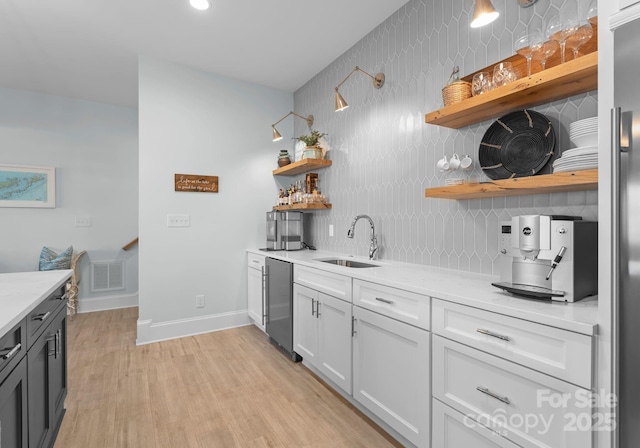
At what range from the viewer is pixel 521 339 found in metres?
1.13

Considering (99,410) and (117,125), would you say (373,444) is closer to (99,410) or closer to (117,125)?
(99,410)

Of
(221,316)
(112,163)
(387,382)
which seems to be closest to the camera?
(387,382)

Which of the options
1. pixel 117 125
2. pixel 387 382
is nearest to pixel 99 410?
pixel 387 382

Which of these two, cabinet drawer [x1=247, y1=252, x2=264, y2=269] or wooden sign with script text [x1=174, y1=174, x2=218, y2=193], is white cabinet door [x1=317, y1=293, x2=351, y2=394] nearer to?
cabinet drawer [x1=247, y1=252, x2=264, y2=269]

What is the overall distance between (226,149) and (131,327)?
2.26 m

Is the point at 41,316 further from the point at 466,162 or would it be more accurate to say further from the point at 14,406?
the point at 466,162

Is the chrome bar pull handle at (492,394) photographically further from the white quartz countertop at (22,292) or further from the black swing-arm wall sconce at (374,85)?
the black swing-arm wall sconce at (374,85)

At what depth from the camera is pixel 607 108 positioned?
3.05 feet

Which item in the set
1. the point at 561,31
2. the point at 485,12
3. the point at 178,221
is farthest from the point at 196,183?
the point at 561,31

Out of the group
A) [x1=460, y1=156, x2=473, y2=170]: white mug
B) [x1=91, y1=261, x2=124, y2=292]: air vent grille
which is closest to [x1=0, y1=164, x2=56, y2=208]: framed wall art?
[x1=91, y1=261, x2=124, y2=292]: air vent grille

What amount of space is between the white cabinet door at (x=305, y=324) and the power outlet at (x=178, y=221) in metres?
1.45

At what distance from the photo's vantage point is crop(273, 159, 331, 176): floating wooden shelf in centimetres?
318

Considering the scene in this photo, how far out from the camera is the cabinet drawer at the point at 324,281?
205 centimetres

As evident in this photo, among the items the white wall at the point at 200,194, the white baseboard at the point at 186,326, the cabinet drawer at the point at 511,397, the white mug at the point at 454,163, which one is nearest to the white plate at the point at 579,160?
the white mug at the point at 454,163
